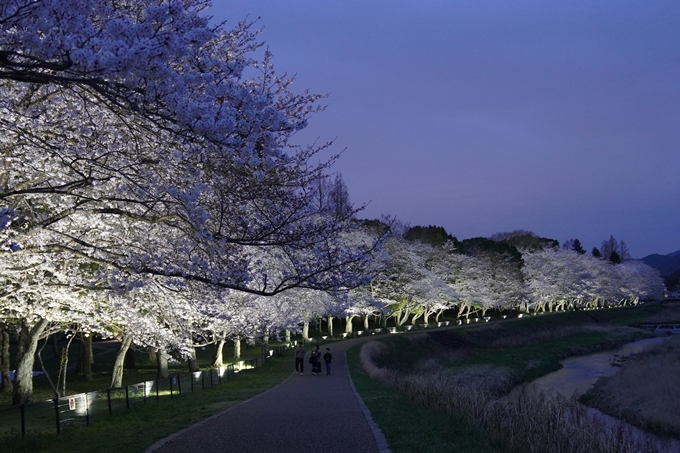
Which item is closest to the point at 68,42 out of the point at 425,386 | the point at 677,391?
the point at 425,386

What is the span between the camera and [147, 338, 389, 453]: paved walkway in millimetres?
9977

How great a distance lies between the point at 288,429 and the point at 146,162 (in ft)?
19.2

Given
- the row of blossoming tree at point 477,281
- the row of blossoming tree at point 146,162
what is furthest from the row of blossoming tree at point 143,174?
the row of blossoming tree at point 477,281

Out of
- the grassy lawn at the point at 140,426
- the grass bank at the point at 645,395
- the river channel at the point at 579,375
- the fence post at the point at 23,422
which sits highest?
the fence post at the point at 23,422

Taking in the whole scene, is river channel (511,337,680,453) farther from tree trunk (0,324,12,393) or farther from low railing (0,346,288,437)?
tree trunk (0,324,12,393)

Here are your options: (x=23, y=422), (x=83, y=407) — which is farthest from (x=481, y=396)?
(x=23, y=422)

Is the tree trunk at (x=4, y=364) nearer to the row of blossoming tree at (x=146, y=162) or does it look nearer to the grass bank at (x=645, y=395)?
the row of blossoming tree at (x=146, y=162)

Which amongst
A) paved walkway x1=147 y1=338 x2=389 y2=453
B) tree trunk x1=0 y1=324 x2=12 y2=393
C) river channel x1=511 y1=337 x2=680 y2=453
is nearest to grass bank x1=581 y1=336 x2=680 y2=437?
river channel x1=511 y1=337 x2=680 y2=453

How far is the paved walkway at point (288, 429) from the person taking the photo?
9.98 meters

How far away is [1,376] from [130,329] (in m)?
13.7

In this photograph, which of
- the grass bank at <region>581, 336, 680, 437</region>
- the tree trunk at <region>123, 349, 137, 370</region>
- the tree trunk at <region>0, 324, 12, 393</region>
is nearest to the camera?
the grass bank at <region>581, 336, 680, 437</region>

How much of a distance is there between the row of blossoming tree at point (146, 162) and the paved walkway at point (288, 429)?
2425 mm

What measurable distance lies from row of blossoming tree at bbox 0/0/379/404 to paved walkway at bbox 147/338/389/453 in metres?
2.42

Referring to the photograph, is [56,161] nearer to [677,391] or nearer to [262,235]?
[262,235]
